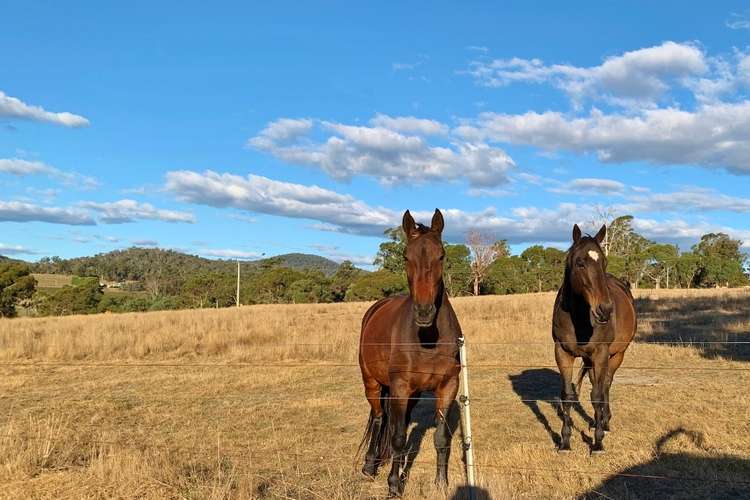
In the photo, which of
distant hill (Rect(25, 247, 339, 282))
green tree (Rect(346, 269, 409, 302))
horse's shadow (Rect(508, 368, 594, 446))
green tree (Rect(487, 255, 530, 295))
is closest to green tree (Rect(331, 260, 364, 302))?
green tree (Rect(346, 269, 409, 302))

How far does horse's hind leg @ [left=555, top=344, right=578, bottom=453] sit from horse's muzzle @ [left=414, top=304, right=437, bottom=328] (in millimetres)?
3126

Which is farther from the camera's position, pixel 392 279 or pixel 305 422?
pixel 392 279

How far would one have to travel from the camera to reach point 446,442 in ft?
15.0

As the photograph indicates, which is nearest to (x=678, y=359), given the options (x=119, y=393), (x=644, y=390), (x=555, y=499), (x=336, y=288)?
(x=644, y=390)

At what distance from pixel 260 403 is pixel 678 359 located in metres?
9.13

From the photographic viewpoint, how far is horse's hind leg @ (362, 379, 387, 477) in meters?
5.58

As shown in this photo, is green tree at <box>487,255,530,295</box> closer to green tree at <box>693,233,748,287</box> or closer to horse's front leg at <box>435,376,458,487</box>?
green tree at <box>693,233,748,287</box>

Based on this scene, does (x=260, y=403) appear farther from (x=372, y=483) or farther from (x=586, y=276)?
(x=586, y=276)

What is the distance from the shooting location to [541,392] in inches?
373

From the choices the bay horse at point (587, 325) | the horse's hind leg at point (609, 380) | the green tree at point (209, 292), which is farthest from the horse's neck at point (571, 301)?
the green tree at point (209, 292)

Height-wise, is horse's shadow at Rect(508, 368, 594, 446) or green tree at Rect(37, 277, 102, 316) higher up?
green tree at Rect(37, 277, 102, 316)

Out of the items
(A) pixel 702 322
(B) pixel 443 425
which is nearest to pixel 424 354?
(B) pixel 443 425

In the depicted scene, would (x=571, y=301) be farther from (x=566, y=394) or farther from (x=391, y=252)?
(x=391, y=252)

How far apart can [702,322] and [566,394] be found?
14.8 metres
